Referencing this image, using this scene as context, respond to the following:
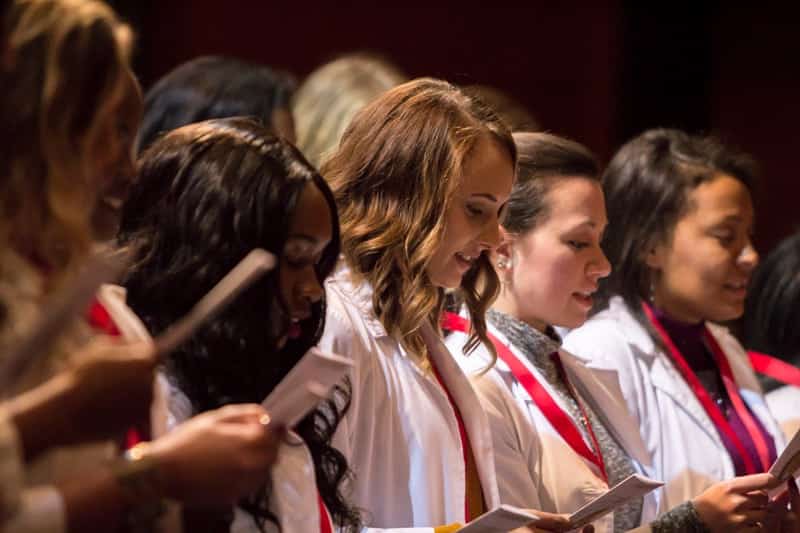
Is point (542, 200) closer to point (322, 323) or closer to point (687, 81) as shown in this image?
point (322, 323)

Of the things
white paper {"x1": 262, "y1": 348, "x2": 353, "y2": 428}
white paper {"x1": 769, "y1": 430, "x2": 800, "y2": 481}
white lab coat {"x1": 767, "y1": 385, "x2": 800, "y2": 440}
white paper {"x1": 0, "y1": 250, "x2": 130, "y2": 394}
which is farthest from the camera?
white lab coat {"x1": 767, "y1": 385, "x2": 800, "y2": 440}

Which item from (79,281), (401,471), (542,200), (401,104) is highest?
(79,281)

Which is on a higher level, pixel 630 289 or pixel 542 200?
pixel 542 200

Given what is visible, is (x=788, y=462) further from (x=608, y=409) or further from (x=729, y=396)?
(x=729, y=396)

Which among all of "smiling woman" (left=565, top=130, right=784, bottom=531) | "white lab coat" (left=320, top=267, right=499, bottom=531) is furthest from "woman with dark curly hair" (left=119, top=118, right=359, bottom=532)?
"smiling woman" (left=565, top=130, right=784, bottom=531)

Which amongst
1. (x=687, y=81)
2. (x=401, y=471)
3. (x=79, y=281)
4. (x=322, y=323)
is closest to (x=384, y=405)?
(x=401, y=471)

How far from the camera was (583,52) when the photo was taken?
5.91m

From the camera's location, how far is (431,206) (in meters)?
2.73

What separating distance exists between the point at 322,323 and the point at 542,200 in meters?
0.99

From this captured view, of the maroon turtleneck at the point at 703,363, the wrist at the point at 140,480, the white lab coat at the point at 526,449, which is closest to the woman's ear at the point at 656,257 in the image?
the maroon turtleneck at the point at 703,363

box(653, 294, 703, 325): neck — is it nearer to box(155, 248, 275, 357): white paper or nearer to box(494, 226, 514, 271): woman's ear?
box(494, 226, 514, 271): woman's ear

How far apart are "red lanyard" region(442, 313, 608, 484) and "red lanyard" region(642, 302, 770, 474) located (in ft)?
2.10

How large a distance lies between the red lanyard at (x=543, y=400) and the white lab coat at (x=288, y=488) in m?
0.91

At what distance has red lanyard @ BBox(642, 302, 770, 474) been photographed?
12.0 feet
